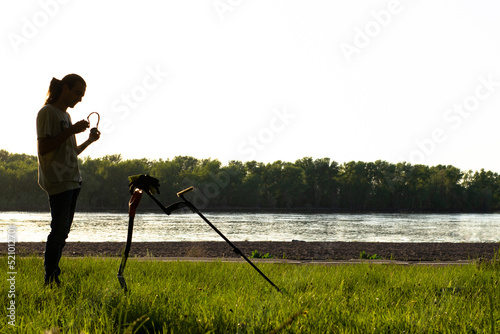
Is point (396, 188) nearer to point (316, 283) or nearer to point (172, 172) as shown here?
point (172, 172)

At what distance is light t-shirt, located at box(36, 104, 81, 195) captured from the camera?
13.6 feet

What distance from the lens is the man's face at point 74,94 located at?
14.2 feet

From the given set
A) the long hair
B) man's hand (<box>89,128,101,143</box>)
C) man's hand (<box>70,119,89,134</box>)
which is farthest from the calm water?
man's hand (<box>70,119,89,134</box>)

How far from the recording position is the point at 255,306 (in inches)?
134

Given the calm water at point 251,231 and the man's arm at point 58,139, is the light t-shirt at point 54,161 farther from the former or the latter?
the calm water at point 251,231

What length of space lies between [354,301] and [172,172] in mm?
97032

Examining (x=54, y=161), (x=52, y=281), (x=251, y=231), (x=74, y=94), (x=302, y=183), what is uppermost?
(x=302, y=183)

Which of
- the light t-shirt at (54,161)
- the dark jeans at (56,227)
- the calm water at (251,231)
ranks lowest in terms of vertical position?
the calm water at (251,231)

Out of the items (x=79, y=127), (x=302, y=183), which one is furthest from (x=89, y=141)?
(x=302, y=183)

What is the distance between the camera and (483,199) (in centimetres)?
11475

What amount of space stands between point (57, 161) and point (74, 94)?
2.37ft

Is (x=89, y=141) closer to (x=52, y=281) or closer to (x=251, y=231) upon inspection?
(x=52, y=281)

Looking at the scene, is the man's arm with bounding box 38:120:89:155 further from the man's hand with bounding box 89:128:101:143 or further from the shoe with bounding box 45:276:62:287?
the shoe with bounding box 45:276:62:287

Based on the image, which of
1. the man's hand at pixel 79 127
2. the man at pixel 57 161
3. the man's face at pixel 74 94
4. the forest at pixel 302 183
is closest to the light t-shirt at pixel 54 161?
the man at pixel 57 161
